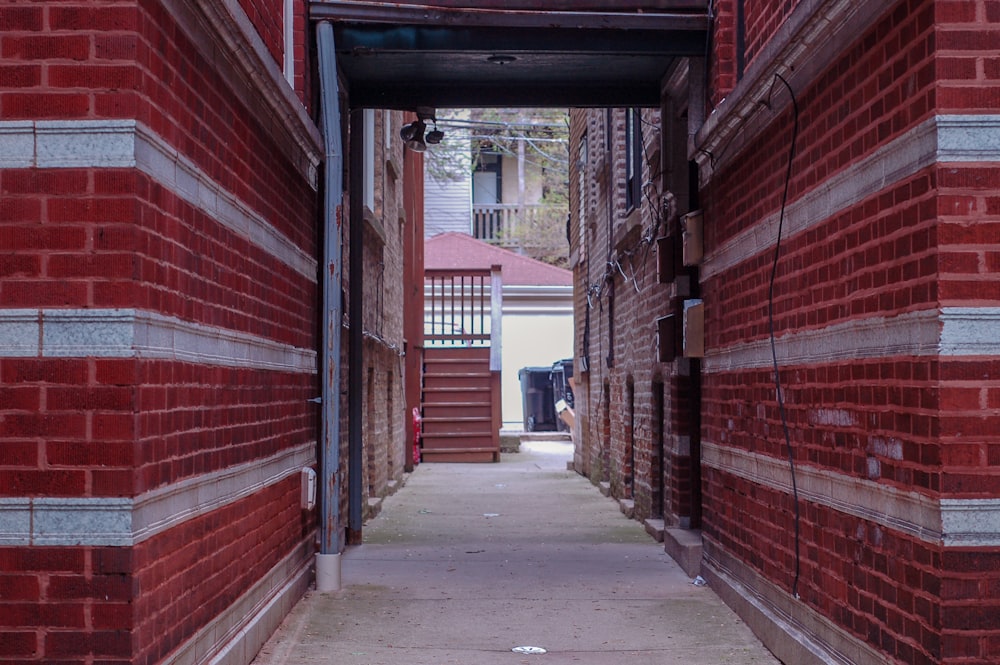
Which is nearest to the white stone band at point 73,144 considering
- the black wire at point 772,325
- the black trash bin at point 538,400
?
the black wire at point 772,325

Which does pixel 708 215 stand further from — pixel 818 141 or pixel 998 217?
pixel 998 217

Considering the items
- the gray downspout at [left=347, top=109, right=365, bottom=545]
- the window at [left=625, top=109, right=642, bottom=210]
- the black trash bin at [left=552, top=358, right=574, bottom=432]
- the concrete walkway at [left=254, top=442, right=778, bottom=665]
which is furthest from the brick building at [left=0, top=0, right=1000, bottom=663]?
the black trash bin at [left=552, top=358, right=574, bottom=432]

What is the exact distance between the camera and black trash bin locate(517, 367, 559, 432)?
3083 centimetres

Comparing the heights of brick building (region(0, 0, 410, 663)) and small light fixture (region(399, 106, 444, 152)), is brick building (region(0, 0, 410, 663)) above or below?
below

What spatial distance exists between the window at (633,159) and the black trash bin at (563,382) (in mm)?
15754

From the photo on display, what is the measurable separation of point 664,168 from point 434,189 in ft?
89.1

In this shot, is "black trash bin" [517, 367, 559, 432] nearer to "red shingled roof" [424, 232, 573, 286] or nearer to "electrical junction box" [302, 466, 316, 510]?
"red shingled roof" [424, 232, 573, 286]

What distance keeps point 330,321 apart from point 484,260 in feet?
78.0

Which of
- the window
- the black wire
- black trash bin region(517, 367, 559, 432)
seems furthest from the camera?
black trash bin region(517, 367, 559, 432)

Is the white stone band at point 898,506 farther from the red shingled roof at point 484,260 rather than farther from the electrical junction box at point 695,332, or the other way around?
the red shingled roof at point 484,260

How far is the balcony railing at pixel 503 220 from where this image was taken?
125ft

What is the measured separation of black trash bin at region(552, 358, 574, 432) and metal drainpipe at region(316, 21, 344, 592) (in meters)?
21.1

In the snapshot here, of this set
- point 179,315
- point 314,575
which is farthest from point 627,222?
point 179,315

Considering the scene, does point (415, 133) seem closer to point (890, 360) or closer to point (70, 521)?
point (890, 360)
